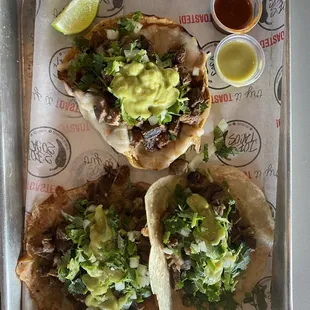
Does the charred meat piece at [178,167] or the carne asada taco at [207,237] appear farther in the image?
the charred meat piece at [178,167]

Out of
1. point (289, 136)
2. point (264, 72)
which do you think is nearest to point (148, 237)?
point (289, 136)

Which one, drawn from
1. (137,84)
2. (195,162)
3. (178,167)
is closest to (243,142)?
(195,162)

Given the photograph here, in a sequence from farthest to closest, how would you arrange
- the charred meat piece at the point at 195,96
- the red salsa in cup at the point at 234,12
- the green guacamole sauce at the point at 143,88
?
the red salsa in cup at the point at 234,12 → the charred meat piece at the point at 195,96 → the green guacamole sauce at the point at 143,88

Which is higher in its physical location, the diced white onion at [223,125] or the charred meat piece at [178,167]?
the diced white onion at [223,125]

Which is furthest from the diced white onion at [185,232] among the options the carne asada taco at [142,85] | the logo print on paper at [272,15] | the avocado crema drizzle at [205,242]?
the logo print on paper at [272,15]

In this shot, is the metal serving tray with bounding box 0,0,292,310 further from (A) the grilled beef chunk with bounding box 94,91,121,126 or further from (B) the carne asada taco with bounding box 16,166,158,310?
(A) the grilled beef chunk with bounding box 94,91,121,126

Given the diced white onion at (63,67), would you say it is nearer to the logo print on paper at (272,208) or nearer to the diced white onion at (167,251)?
the diced white onion at (167,251)
